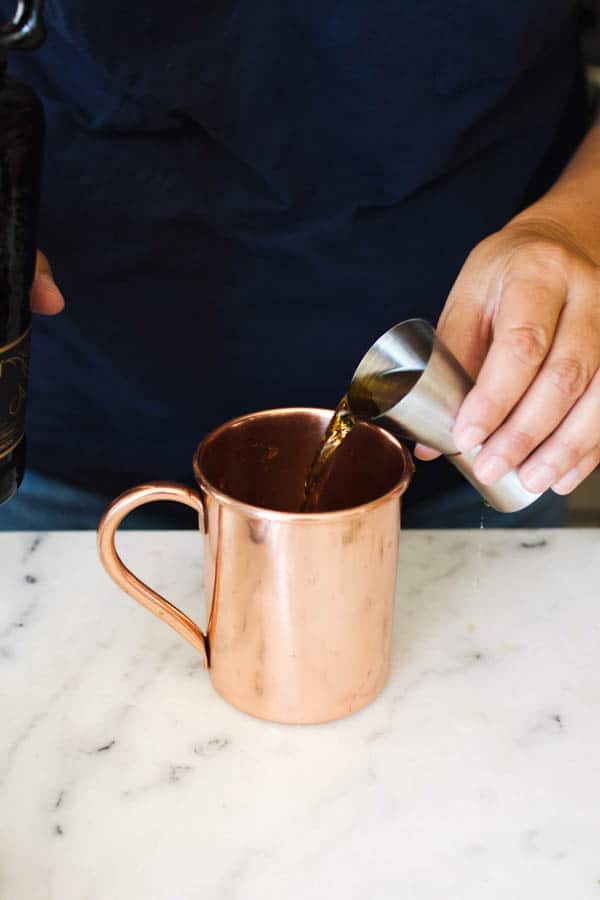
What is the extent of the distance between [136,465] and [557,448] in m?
0.51

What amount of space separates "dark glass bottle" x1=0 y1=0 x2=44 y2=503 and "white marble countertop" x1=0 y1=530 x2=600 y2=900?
0.17m

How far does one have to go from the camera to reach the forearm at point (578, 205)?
82 cm

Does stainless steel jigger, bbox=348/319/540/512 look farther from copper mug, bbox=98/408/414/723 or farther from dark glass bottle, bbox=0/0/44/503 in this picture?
dark glass bottle, bbox=0/0/44/503

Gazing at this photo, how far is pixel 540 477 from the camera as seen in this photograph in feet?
2.21

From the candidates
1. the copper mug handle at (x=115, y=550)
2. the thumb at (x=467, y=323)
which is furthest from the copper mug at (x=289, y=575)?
the thumb at (x=467, y=323)

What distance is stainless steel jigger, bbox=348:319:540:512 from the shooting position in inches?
24.2

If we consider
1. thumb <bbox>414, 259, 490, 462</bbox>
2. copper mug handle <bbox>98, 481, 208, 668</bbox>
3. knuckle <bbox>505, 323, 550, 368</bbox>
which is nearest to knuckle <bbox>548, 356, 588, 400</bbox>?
knuckle <bbox>505, 323, 550, 368</bbox>

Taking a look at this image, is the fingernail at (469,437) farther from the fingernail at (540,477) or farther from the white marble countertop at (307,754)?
the white marble countertop at (307,754)

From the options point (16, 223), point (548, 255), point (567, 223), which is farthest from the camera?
point (567, 223)

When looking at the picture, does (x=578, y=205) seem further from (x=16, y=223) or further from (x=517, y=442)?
(x=16, y=223)

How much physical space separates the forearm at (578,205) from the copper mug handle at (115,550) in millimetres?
354

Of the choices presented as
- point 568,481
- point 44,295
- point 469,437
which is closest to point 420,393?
point 469,437

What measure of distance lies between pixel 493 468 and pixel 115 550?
0.81 ft

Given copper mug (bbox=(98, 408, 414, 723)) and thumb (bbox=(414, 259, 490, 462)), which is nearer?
copper mug (bbox=(98, 408, 414, 723))
